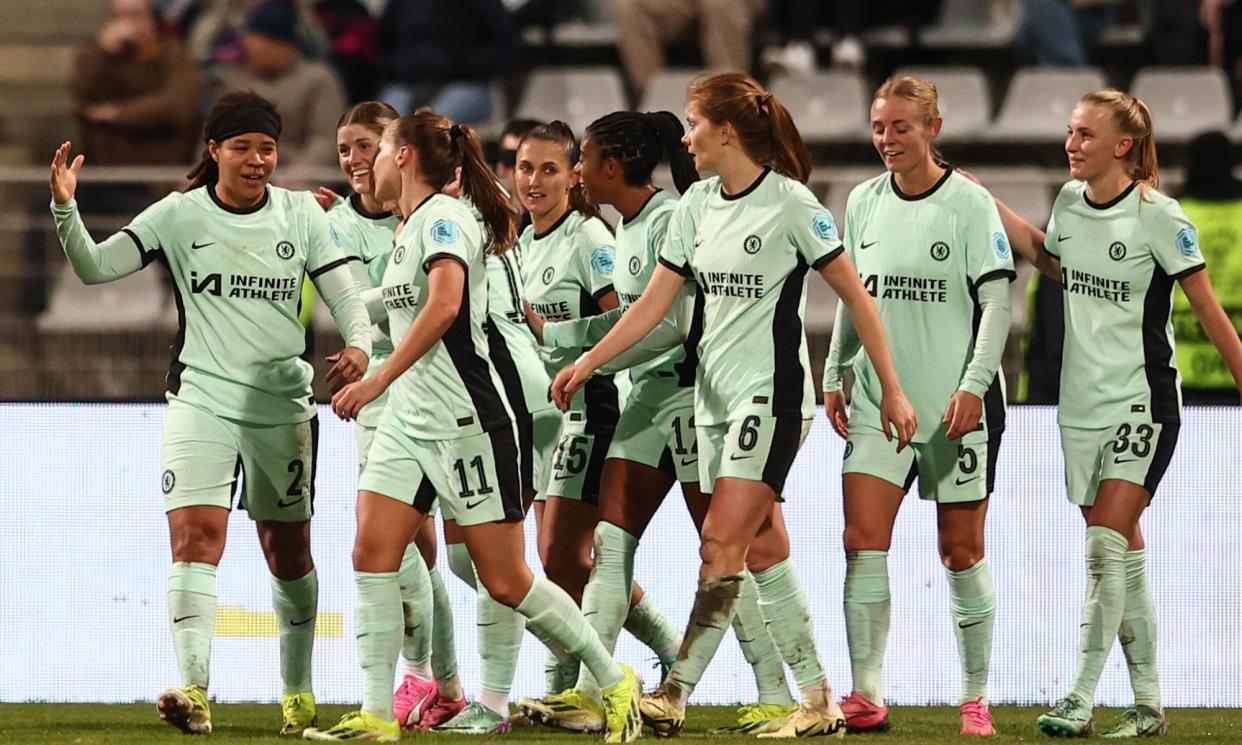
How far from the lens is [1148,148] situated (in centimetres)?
648

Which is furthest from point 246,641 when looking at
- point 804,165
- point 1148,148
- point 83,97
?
point 83,97

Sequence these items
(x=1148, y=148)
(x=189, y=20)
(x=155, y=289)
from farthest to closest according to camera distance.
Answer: (x=189, y=20)
(x=155, y=289)
(x=1148, y=148)

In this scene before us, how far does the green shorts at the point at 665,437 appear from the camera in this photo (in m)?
6.47

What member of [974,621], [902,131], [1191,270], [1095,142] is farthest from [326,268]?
[1191,270]

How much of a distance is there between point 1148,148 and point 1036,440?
142cm

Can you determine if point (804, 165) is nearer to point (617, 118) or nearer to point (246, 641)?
point (617, 118)

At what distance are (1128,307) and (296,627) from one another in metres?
2.75

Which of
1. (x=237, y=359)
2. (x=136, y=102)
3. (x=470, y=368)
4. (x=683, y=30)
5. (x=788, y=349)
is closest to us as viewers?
(x=470, y=368)

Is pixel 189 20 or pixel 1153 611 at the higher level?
pixel 189 20

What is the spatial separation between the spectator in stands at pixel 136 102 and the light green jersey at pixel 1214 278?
6044 mm

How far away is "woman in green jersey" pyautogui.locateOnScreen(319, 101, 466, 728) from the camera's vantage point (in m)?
6.69

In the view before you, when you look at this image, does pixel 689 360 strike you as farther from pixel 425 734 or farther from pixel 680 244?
pixel 425 734

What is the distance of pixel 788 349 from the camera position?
19.4 ft

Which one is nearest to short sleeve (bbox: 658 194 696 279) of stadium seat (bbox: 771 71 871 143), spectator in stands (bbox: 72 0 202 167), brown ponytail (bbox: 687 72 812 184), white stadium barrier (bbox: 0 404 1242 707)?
brown ponytail (bbox: 687 72 812 184)
